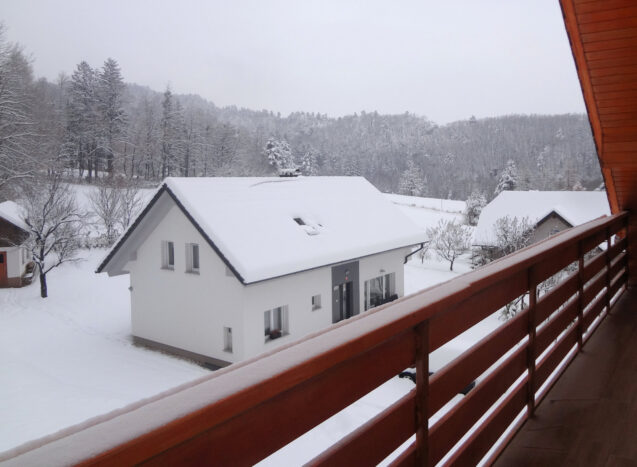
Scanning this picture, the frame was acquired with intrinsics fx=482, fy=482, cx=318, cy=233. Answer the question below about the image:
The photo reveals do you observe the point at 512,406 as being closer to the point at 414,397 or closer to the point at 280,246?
the point at 414,397

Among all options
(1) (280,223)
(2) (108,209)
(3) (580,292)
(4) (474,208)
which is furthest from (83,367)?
(4) (474,208)

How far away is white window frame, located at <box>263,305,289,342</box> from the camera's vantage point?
1014 cm

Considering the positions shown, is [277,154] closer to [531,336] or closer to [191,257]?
[191,257]

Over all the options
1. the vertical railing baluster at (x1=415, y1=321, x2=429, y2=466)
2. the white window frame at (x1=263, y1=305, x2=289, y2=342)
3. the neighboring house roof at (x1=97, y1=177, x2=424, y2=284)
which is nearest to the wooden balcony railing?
the vertical railing baluster at (x1=415, y1=321, x2=429, y2=466)

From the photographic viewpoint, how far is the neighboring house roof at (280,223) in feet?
32.5

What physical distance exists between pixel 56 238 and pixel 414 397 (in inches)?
765

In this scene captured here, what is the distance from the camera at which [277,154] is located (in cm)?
4422

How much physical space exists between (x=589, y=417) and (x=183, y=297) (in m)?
9.73

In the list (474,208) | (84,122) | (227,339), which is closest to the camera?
(227,339)

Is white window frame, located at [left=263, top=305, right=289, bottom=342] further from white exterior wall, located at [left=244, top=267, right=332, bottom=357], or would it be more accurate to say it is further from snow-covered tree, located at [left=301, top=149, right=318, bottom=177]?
snow-covered tree, located at [left=301, top=149, right=318, bottom=177]

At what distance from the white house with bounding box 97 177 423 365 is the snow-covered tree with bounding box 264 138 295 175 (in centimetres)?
3056

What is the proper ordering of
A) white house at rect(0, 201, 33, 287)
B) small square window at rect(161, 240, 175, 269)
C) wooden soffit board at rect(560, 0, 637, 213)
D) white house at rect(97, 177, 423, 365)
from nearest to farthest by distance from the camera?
wooden soffit board at rect(560, 0, 637, 213)
white house at rect(97, 177, 423, 365)
small square window at rect(161, 240, 175, 269)
white house at rect(0, 201, 33, 287)

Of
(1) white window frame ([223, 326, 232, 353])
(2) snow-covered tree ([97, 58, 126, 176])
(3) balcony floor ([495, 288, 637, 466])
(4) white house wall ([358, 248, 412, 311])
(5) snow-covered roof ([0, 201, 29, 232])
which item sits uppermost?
(2) snow-covered tree ([97, 58, 126, 176])

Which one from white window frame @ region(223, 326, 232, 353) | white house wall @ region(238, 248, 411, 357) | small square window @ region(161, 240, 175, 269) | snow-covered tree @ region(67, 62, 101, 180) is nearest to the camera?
white house wall @ region(238, 248, 411, 357)
